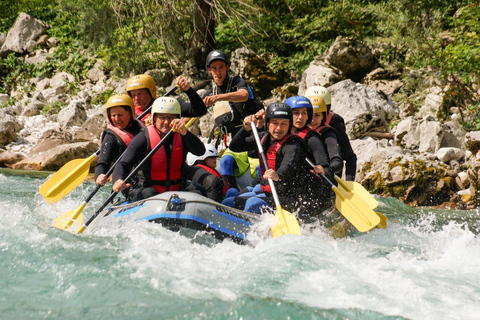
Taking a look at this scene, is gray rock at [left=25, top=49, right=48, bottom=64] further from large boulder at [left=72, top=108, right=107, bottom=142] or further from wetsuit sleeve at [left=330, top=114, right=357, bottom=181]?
wetsuit sleeve at [left=330, top=114, right=357, bottom=181]

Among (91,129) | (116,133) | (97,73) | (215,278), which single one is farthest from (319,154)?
(97,73)

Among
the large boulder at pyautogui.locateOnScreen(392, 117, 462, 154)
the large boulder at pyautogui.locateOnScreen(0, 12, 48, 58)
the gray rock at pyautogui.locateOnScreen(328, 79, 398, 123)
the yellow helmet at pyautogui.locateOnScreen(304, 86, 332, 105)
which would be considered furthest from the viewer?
the large boulder at pyautogui.locateOnScreen(0, 12, 48, 58)

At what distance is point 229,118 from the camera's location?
6.56 meters


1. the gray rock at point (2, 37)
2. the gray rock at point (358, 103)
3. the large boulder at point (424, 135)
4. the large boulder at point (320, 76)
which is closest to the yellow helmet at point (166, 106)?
the gray rock at point (358, 103)

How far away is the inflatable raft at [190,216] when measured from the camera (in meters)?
4.57

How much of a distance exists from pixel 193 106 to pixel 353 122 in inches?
Result: 223

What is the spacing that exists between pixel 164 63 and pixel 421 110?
817 centimetres

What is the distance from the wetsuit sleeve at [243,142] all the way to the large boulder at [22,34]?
→ 627 inches

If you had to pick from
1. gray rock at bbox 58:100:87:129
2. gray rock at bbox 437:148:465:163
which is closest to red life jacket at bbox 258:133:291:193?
gray rock at bbox 437:148:465:163

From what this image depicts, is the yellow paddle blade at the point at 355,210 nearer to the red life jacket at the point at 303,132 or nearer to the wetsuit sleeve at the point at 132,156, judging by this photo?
the red life jacket at the point at 303,132

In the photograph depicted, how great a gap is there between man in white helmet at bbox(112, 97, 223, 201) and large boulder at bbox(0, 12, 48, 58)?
15986 millimetres

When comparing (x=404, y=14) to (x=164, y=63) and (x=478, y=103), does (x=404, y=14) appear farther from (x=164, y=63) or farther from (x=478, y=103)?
(x=164, y=63)

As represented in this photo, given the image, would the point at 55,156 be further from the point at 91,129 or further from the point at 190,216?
the point at 190,216

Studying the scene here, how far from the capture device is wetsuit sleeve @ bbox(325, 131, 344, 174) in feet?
18.7
